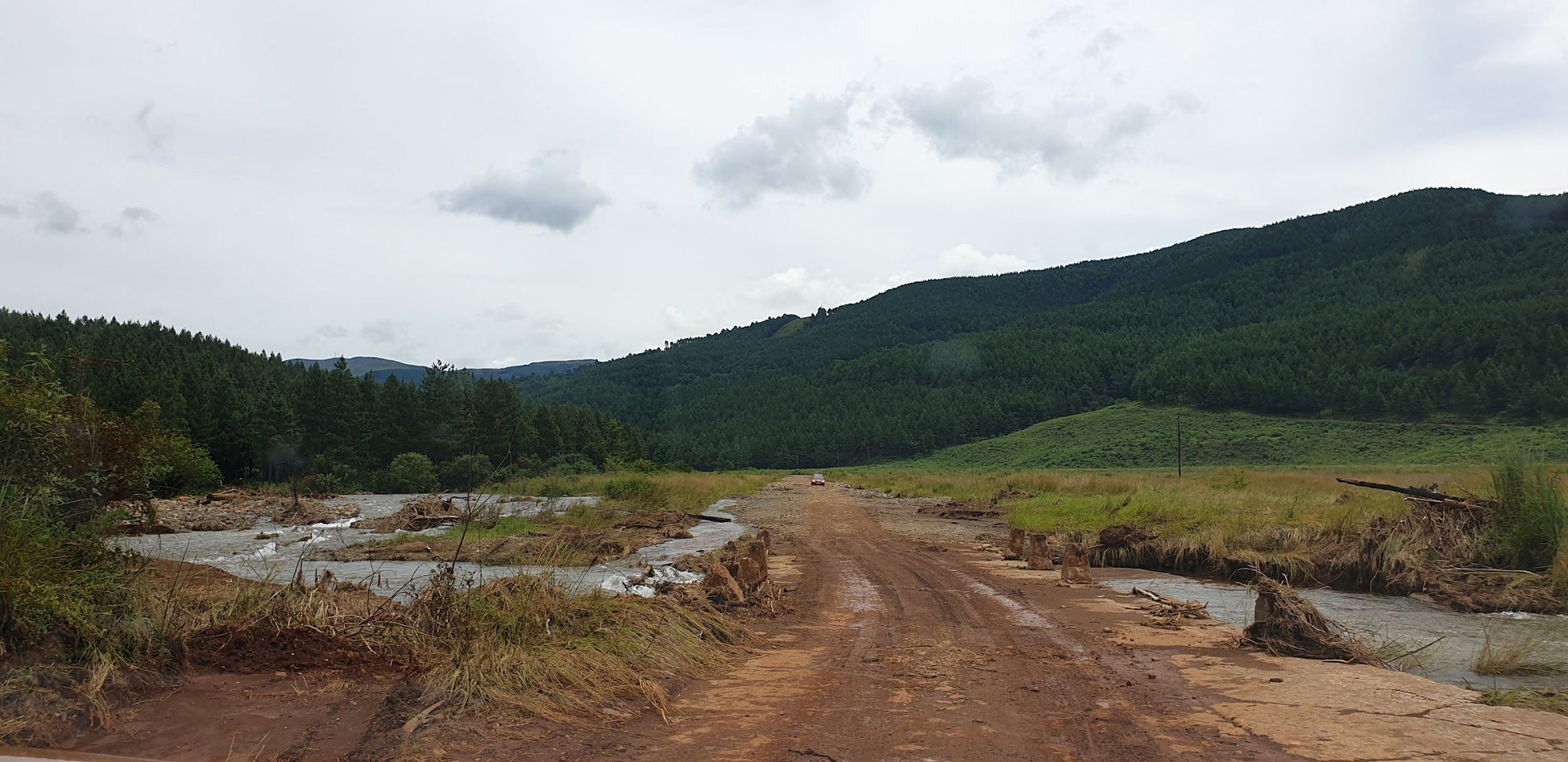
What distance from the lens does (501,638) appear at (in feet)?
24.1

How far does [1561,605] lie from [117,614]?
56.8ft

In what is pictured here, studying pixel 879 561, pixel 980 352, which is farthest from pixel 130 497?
pixel 980 352

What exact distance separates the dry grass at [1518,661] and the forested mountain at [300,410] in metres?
54.0

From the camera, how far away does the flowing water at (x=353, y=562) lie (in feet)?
40.9

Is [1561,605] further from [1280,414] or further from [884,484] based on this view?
[1280,414]

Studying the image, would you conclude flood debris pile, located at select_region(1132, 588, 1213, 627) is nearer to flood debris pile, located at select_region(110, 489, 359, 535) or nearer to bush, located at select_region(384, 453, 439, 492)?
flood debris pile, located at select_region(110, 489, 359, 535)

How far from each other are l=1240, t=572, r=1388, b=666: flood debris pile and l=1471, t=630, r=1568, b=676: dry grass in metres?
1.09

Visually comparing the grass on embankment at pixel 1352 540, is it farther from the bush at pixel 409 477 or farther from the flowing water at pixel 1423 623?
the bush at pixel 409 477

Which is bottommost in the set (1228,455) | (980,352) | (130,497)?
(1228,455)

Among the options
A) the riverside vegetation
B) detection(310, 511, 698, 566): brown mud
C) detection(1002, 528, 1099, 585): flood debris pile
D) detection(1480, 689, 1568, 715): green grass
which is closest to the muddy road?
detection(1480, 689, 1568, 715): green grass

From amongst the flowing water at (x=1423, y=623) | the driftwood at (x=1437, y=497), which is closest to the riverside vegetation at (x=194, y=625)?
the flowing water at (x=1423, y=623)

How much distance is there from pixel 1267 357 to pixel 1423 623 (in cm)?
12024

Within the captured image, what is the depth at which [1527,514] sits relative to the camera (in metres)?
14.3

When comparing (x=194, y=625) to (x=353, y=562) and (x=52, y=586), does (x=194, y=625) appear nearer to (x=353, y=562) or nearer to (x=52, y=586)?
(x=52, y=586)
